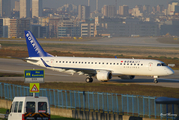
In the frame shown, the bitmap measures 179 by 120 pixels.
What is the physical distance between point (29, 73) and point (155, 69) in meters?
28.2

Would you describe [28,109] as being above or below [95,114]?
above

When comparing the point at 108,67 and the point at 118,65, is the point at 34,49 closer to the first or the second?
the point at 108,67

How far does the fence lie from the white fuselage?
18741 millimetres

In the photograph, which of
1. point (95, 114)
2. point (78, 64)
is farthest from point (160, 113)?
point (78, 64)

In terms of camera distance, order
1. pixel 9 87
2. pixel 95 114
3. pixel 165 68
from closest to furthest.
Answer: pixel 95 114 < pixel 9 87 < pixel 165 68

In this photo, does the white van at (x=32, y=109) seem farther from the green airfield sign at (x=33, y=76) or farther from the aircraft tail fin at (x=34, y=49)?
the aircraft tail fin at (x=34, y=49)

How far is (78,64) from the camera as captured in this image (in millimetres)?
51156

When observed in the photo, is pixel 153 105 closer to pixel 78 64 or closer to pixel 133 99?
pixel 133 99

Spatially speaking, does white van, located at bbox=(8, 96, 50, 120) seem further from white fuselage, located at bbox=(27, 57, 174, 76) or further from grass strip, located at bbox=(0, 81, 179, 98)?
white fuselage, located at bbox=(27, 57, 174, 76)

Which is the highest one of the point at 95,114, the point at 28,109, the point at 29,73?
the point at 29,73

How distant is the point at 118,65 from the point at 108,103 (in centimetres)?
2276

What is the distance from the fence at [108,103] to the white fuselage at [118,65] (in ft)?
61.5

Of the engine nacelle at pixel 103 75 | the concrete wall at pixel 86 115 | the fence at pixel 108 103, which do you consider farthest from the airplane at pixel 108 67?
the concrete wall at pixel 86 115

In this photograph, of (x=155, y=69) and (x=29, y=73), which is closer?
(x=29, y=73)
